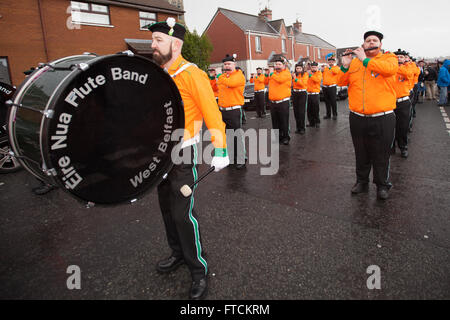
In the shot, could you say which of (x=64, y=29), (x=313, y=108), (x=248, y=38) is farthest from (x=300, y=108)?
(x=248, y=38)

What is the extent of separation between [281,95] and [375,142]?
3720 millimetres

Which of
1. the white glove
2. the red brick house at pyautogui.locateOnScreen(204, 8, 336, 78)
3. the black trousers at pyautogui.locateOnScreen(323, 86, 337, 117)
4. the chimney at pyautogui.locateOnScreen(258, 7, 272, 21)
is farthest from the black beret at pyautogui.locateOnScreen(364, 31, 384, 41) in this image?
the chimney at pyautogui.locateOnScreen(258, 7, 272, 21)

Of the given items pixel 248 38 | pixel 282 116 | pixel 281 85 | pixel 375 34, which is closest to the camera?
pixel 375 34

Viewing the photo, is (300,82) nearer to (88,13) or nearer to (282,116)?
(282,116)

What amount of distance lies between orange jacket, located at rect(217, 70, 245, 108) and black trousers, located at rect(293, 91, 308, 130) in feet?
11.8

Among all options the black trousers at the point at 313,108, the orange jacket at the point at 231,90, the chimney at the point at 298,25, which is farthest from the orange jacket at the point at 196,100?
the chimney at the point at 298,25

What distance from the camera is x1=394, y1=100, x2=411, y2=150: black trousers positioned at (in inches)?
229

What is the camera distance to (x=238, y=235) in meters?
3.13

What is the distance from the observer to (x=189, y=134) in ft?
7.43

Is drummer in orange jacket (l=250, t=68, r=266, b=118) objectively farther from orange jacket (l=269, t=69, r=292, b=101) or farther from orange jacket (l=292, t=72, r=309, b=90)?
orange jacket (l=269, t=69, r=292, b=101)

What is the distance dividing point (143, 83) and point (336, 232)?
2.51 m

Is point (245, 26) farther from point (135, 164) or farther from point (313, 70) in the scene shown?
point (135, 164)

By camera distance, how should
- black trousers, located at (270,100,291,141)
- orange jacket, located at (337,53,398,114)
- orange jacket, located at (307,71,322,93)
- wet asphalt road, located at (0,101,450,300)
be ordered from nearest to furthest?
wet asphalt road, located at (0,101,450,300) < orange jacket, located at (337,53,398,114) < black trousers, located at (270,100,291,141) < orange jacket, located at (307,71,322,93)

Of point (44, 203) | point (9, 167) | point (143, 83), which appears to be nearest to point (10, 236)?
point (44, 203)
